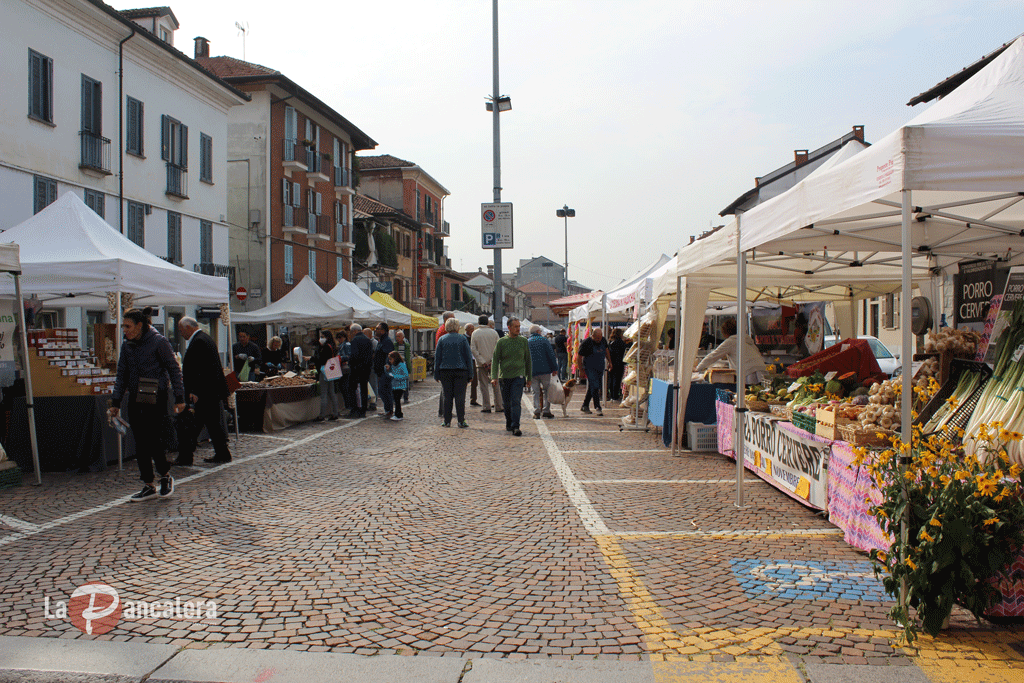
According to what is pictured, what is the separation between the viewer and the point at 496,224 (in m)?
18.0

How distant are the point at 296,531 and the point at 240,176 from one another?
91.6 feet

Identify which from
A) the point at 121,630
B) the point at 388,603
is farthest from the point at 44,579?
the point at 388,603

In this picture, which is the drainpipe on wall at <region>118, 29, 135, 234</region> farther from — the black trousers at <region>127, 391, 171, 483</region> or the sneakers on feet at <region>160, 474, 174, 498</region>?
the sneakers on feet at <region>160, 474, 174, 498</region>

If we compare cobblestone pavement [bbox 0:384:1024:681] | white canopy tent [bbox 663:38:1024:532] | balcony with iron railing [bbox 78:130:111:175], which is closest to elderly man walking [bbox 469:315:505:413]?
cobblestone pavement [bbox 0:384:1024:681]

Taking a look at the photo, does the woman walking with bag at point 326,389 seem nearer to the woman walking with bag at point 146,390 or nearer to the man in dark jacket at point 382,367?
the man in dark jacket at point 382,367

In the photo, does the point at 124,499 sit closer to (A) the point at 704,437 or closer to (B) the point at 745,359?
(A) the point at 704,437

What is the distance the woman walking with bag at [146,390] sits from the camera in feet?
21.6

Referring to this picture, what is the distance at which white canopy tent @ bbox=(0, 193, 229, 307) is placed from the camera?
834 cm

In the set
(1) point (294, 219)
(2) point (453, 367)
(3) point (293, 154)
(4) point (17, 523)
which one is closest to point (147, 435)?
(4) point (17, 523)

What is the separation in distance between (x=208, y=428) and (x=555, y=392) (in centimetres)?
631

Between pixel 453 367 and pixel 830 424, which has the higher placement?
pixel 453 367

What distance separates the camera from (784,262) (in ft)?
28.8

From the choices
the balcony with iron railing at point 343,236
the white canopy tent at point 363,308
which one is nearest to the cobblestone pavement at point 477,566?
the white canopy tent at point 363,308

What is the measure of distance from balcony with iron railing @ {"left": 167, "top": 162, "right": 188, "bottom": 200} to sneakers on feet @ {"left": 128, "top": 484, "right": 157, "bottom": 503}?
56.4ft
